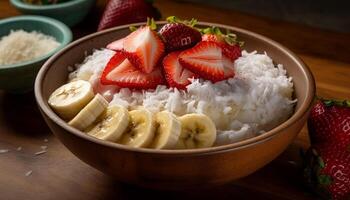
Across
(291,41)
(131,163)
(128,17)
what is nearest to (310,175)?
(131,163)

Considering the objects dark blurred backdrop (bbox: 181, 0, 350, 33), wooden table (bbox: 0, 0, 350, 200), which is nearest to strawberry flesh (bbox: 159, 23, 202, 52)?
wooden table (bbox: 0, 0, 350, 200)

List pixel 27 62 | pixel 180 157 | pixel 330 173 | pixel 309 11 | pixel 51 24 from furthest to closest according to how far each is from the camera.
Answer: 1. pixel 309 11
2. pixel 51 24
3. pixel 27 62
4. pixel 330 173
5. pixel 180 157

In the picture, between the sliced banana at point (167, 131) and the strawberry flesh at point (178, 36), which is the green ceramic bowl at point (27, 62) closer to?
the strawberry flesh at point (178, 36)

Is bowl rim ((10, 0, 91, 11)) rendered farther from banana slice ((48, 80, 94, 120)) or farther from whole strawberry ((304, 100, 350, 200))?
whole strawberry ((304, 100, 350, 200))

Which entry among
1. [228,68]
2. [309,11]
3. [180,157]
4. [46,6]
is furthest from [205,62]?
[309,11]

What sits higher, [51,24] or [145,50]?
[145,50]

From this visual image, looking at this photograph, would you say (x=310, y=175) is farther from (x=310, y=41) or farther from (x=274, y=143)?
(x=310, y=41)

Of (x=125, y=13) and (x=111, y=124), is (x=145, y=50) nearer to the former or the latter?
(x=111, y=124)
